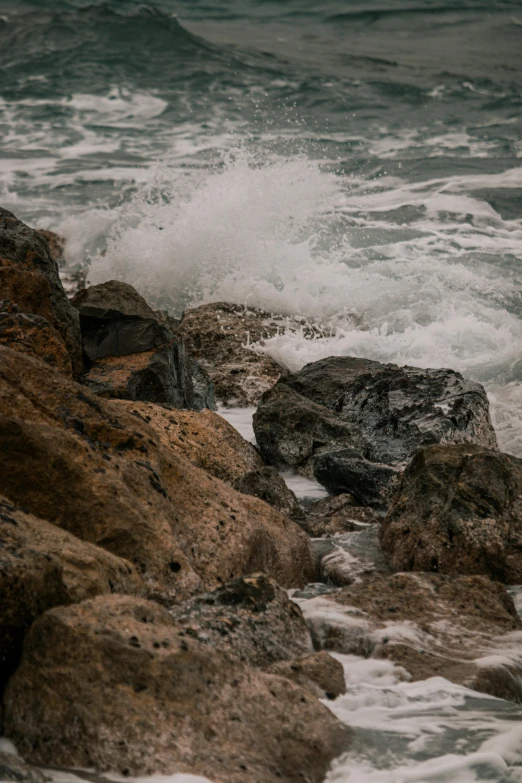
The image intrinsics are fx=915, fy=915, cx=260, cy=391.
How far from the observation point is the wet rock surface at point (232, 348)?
7859 mm

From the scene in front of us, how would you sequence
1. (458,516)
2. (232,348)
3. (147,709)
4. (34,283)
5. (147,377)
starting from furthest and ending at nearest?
(232,348) < (147,377) < (34,283) < (458,516) < (147,709)

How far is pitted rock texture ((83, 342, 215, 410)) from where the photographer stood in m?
6.09

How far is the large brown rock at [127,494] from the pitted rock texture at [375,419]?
167cm

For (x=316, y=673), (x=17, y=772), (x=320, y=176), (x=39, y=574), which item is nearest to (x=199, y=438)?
(x=316, y=673)

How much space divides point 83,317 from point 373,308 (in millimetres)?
4120

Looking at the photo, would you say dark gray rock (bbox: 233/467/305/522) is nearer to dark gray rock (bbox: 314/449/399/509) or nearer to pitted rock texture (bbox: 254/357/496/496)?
dark gray rock (bbox: 314/449/399/509)

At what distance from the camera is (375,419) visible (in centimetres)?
662

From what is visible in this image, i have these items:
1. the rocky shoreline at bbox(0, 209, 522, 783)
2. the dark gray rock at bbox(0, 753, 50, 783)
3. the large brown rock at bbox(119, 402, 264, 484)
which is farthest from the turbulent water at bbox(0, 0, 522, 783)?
the large brown rock at bbox(119, 402, 264, 484)

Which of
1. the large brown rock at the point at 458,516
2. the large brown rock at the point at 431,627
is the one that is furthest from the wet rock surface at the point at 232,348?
the large brown rock at the point at 431,627

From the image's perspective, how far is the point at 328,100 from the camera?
1834 centimetres

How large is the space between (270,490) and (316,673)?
6.75 feet

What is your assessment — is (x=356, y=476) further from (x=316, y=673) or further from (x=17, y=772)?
(x=17, y=772)

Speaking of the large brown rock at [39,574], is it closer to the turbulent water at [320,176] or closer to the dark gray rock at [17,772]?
the dark gray rock at [17,772]

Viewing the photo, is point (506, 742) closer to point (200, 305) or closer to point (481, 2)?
point (200, 305)
